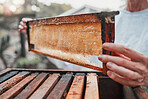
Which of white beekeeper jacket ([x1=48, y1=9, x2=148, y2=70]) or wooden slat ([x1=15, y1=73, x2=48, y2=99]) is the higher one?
white beekeeper jacket ([x1=48, y1=9, x2=148, y2=70])

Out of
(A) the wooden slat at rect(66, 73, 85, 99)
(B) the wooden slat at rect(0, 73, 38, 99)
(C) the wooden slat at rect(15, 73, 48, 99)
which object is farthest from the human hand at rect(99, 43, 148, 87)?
(B) the wooden slat at rect(0, 73, 38, 99)

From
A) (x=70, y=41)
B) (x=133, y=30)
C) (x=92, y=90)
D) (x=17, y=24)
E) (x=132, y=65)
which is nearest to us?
(x=132, y=65)

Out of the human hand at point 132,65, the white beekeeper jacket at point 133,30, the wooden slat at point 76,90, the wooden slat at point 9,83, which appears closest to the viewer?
the human hand at point 132,65

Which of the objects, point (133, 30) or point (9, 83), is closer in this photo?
point (9, 83)

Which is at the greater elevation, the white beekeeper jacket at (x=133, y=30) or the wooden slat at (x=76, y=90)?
the white beekeeper jacket at (x=133, y=30)

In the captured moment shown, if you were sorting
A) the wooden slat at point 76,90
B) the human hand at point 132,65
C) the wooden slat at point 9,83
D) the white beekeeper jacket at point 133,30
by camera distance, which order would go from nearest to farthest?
the human hand at point 132,65 → the wooden slat at point 76,90 → the wooden slat at point 9,83 → the white beekeeper jacket at point 133,30

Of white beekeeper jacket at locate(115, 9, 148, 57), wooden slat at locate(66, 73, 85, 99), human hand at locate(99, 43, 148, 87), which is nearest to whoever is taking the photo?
human hand at locate(99, 43, 148, 87)

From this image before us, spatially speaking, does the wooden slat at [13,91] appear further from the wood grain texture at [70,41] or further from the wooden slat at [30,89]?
the wood grain texture at [70,41]

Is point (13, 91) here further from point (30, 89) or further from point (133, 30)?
point (133, 30)

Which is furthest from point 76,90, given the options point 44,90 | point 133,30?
point 133,30

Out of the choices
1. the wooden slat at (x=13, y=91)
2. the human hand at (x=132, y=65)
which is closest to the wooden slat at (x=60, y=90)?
the wooden slat at (x=13, y=91)

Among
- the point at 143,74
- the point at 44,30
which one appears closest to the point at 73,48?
the point at 44,30

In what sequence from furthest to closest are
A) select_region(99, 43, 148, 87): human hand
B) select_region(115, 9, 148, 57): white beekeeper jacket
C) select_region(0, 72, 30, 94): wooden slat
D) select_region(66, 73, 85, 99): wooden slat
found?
1. select_region(115, 9, 148, 57): white beekeeper jacket
2. select_region(0, 72, 30, 94): wooden slat
3. select_region(66, 73, 85, 99): wooden slat
4. select_region(99, 43, 148, 87): human hand

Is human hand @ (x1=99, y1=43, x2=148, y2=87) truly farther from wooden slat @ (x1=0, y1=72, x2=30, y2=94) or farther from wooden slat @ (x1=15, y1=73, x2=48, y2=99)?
wooden slat @ (x1=0, y1=72, x2=30, y2=94)
